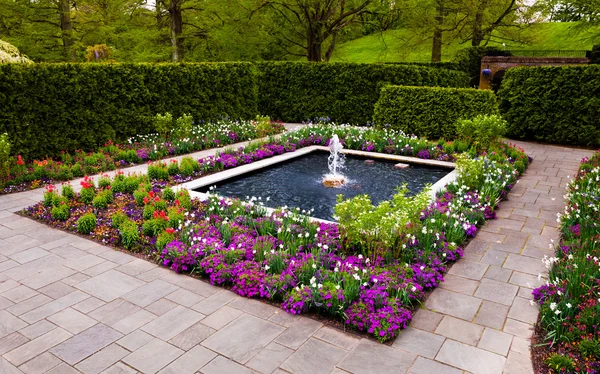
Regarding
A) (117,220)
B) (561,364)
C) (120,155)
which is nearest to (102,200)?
(117,220)

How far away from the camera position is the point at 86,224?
17.5 ft

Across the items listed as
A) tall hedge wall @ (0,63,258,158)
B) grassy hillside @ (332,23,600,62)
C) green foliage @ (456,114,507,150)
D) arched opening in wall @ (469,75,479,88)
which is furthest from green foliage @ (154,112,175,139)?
arched opening in wall @ (469,75,479,88)

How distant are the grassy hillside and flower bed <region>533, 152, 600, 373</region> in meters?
18.6

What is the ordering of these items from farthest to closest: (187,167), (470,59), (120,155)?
(470,59) < (120,155) < (187,167)

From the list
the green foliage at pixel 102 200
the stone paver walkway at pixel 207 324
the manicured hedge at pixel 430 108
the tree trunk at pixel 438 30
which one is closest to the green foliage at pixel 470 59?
the tree trunk at pixel 438 30

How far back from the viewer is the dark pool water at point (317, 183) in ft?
21.9

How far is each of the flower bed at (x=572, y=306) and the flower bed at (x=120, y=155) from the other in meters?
7.58

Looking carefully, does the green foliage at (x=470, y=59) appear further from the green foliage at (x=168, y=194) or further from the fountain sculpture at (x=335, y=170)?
the green foliage at (x=168, y=194)

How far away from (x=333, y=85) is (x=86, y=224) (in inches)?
438

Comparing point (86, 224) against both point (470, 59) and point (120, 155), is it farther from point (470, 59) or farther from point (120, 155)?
point (470, 59)

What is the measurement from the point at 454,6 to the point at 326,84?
429 inches

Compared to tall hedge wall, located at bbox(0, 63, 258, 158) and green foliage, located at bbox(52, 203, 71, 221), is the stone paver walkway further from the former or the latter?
tall hedge wall, located at bbox(0, 63, 258, 158)

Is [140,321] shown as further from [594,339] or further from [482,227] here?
[482,227]

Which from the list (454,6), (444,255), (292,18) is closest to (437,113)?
(444,255)
